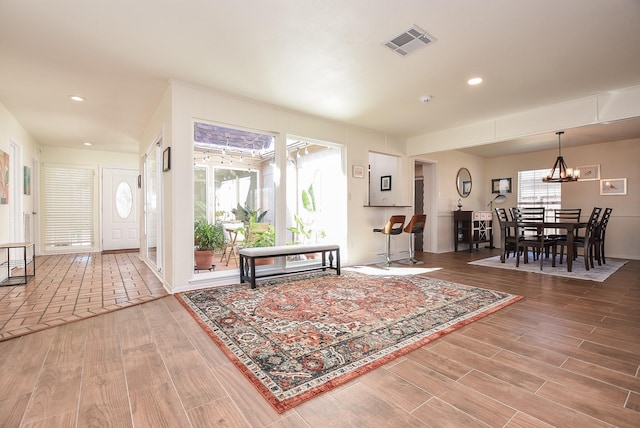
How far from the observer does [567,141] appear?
643 centimetres

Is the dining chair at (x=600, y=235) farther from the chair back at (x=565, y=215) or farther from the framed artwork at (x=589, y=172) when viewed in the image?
the framed artwork at (x=589, y=172)

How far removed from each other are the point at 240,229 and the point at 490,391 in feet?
11.7

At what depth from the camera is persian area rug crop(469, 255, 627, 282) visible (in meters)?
4.45

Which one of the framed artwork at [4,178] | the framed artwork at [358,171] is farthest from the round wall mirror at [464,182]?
the framed artwork at [4,178]

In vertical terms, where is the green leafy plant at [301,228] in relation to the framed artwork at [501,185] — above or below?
below

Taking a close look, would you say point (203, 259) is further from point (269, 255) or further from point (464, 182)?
point (464, 182)

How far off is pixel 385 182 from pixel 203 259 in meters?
4.22

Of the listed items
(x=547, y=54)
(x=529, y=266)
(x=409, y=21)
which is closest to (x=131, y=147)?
(x=409, y=21)

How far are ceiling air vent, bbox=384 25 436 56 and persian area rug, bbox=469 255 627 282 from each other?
3.98 m

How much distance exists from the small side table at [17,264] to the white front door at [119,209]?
159 centimetres

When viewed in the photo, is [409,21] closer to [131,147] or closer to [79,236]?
[131,147]

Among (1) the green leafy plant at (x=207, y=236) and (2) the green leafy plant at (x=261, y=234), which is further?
(2) the green leafy plant at (x=261, y=234)

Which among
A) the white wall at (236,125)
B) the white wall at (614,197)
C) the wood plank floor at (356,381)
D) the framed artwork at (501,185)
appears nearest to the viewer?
the wood plank floor at (356,381)

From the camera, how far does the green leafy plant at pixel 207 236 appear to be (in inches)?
156
